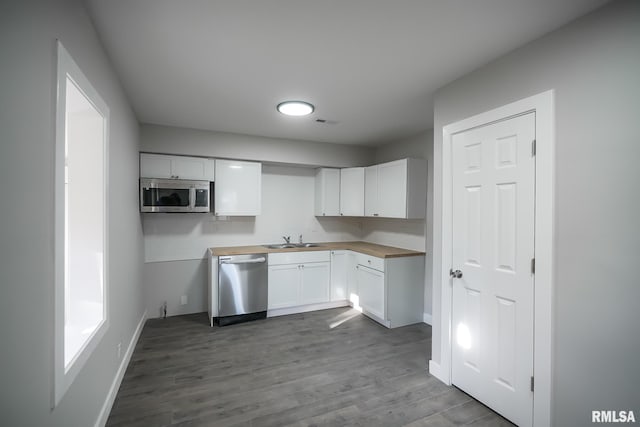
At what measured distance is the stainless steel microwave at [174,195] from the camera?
11.9 feet

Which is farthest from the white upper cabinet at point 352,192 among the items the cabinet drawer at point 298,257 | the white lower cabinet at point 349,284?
the cabinet drawer at point 298,257

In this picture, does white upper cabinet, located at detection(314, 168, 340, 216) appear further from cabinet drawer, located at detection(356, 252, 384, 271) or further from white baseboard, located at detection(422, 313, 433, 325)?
white baseboard, located at detection(422, 313, 433, 325)

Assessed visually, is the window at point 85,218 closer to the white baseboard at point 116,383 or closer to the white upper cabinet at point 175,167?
the white baseboard at point 116,383

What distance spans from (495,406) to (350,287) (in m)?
2.56

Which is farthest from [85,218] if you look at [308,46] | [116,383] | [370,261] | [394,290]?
[394,290]

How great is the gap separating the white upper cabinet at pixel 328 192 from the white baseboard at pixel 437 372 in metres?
2.72

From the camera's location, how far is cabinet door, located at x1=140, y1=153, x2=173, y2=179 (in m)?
3.72

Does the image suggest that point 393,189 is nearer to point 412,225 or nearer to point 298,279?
point 412,225

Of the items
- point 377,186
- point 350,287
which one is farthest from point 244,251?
point 377,186

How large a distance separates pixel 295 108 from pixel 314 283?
2527 millimetres

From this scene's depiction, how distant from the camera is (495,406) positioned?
216 cm

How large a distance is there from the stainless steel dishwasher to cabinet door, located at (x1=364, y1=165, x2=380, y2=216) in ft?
5.79

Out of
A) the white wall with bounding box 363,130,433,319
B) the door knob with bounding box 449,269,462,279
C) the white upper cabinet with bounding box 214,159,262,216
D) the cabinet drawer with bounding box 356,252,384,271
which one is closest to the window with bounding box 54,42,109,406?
Result: the white upper cabinet with bounding box 214,159,262,216

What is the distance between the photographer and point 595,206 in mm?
1604
